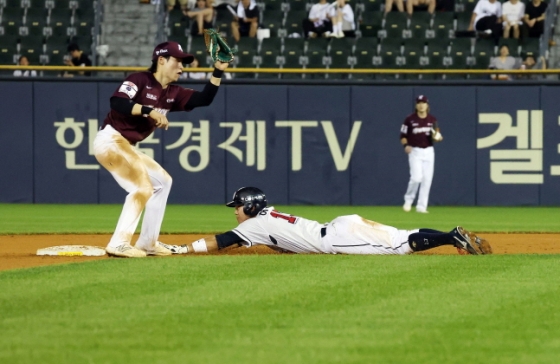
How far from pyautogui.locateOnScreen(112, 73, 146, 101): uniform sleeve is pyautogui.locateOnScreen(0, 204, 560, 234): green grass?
12.5ft

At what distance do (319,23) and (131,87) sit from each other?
11242 millimetres

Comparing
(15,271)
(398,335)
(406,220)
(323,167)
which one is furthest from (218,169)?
(398,335)

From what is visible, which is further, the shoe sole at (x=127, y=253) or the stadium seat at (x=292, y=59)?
the stadium seat at (x=292, y=59)

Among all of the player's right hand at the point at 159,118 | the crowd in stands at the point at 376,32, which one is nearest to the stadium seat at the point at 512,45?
the crowd in stands at the point at 376,32

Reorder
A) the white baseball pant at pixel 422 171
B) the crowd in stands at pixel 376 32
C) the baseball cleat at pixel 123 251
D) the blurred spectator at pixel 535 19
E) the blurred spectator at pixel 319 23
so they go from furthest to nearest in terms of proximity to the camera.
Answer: the blurred spectator at pixel 319 23 < the blurred spectator at pixel 535 19 < the crowd in stands at pixel 376 32 < the white baseball pant at pixel 422 171 < the baseball cleat at pixel 123 251

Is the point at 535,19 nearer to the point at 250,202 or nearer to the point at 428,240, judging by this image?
the point at 428,240

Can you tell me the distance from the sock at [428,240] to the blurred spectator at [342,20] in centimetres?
1132

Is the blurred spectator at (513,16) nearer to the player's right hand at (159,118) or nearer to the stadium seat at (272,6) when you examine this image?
the stadium seat at (272,6)

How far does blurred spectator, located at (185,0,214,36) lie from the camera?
2020 cm

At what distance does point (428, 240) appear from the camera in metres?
9.03

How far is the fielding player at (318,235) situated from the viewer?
916 cm

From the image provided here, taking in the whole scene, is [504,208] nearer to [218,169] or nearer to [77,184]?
[218,169]

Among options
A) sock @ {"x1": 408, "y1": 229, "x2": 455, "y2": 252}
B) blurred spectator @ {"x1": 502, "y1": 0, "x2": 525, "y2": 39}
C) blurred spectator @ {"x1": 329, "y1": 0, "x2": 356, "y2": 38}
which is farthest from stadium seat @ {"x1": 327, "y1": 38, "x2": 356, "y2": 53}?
sock @ {"x1": 408, "y1": 229, "x2": 455, "y2": 252}

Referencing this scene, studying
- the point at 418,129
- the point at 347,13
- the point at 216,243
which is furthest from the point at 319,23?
the point at 216,243
